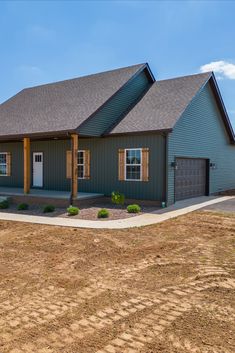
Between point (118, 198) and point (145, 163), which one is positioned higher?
point (145, 163)

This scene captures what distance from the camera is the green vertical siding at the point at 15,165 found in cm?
1902

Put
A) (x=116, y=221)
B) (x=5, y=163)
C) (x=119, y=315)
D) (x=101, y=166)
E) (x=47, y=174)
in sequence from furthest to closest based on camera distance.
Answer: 1. (x=5, y=163)
2. (x=47, y=174)
3. (x=101, y=166)
4. (x=116, y=221)
5. (x=119, y=315)

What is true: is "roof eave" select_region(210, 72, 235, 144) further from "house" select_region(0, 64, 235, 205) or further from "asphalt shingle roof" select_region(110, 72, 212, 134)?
"asphalt shingle roof" select_region(110, 72, 212, 134)

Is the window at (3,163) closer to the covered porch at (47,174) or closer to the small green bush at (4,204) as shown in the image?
the covered porch at (47,174)

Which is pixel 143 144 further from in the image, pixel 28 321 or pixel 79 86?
pixel 28 321

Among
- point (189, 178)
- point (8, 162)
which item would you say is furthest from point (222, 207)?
point (8, 162)

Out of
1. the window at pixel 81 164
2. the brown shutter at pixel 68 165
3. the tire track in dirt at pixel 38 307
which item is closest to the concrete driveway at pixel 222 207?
the window at pixel 81 164

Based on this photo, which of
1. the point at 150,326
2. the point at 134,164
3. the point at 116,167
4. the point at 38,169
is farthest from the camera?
the point at 38,169

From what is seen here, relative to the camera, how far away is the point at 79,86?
1916 centimetres

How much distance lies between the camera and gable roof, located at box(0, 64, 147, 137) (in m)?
15.0

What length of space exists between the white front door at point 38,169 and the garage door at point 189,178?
7991mm

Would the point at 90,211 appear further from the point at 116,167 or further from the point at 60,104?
the point at 60,104

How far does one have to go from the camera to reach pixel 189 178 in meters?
16.1

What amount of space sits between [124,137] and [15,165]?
8178 mm
